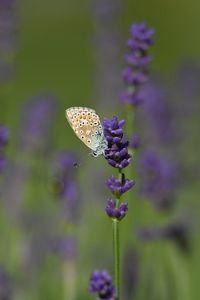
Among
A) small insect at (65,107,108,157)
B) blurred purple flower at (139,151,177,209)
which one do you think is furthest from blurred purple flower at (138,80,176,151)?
small insect at (65,107,108,157)

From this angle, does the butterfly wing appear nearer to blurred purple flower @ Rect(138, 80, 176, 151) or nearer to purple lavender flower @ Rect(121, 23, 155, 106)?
purple lavender flower @ Rect(121, 23, 155, 106)

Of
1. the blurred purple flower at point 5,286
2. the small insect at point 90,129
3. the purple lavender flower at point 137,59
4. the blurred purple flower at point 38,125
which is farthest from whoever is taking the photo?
the blurred purple flower at point 38,125

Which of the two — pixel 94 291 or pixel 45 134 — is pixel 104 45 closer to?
pixel 45 134

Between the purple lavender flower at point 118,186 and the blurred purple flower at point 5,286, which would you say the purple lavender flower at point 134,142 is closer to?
the purple lavender flower at point 118,186

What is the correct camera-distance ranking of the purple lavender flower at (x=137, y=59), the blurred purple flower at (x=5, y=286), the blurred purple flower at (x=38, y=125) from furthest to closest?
the blurred purple flower at (x=38, y=125) → the blurred purple flower at (x=5, y=286) → the purple lavender flower at (x=137, y=59)

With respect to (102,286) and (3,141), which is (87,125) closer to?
(3,141)

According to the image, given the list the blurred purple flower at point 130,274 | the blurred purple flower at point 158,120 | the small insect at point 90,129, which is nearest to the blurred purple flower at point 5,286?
the blurred purple flower at point 130,274

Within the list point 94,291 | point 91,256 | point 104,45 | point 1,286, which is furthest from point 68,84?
point 94,291
